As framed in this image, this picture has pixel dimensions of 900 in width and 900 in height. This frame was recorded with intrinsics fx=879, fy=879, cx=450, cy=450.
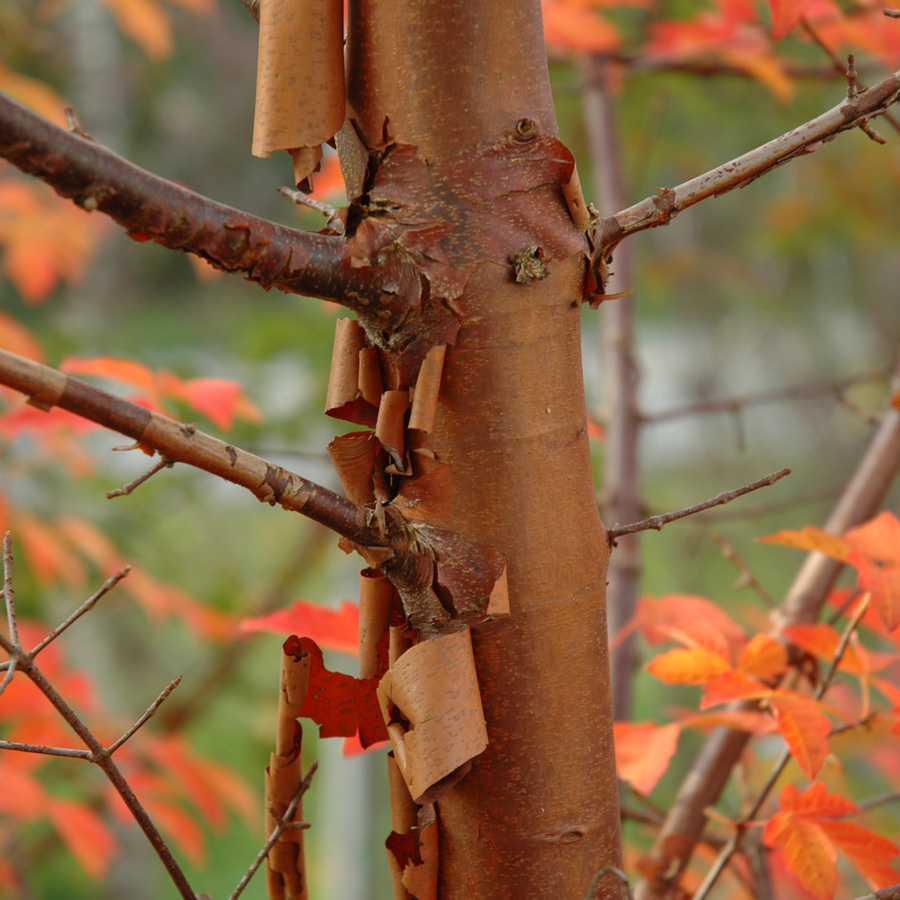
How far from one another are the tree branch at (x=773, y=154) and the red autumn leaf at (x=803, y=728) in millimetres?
266

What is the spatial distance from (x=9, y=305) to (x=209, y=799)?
103 inches

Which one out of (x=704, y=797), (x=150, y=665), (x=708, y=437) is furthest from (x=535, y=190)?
(x=708, y=437)

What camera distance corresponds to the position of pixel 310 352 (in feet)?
4.76

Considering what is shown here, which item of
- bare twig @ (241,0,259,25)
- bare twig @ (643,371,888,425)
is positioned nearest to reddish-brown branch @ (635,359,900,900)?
bare twig @ (643,371,888,425)

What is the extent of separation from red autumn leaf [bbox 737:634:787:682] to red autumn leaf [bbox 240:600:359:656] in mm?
230

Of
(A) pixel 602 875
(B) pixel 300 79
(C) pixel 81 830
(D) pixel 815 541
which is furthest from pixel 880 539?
(C) pixel 81 830

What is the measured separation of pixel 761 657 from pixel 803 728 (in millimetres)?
79

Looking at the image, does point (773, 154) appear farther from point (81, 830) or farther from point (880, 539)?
point (81, 830)

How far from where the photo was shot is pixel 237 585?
83.3 inches

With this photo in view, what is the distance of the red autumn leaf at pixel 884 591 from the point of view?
448 mm

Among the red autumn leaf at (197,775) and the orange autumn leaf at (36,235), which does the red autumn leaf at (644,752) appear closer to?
the red autumn leaf at (197,775)

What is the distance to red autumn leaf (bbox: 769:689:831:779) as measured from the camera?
0.44m

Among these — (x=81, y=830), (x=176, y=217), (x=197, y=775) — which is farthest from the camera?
(x=197, y=775)

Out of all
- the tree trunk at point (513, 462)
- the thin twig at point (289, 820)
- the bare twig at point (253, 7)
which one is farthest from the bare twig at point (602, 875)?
the bare twig at point (253, 7)
